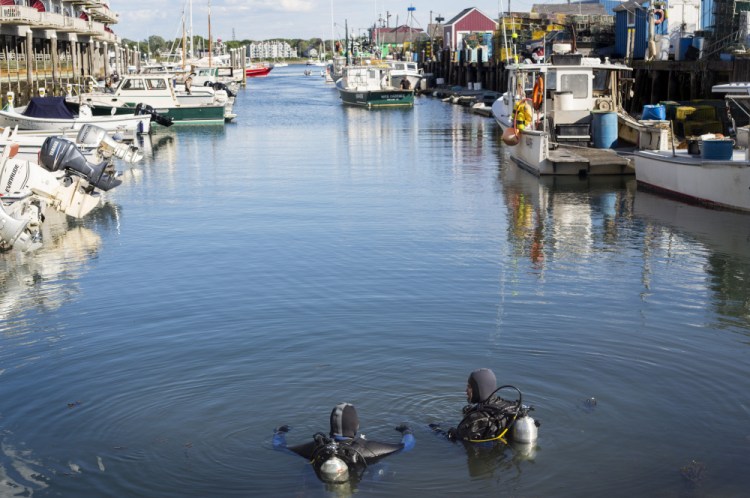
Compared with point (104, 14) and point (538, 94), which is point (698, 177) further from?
point (104, 14)

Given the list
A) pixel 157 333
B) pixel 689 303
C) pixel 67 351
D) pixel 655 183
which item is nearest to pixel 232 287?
pixel 157 333

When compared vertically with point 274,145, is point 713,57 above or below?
above

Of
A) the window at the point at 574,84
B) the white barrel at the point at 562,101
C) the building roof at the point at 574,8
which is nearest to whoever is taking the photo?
the white barrel at the point at 562,101

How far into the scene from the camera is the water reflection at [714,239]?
14719 millimetres

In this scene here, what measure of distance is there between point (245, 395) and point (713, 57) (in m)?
35.7

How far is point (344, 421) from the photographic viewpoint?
8617 mm

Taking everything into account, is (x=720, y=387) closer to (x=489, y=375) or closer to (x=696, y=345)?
(x=696, y=345)

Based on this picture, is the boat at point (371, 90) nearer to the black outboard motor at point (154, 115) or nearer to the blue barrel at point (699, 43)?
the black outboard motor at point (154, 115)

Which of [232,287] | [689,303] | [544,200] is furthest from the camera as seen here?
[544,200]

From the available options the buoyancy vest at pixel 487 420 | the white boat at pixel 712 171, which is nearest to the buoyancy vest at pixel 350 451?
the buoyancy vest at pixel 487 420

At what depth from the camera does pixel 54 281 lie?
1630cm

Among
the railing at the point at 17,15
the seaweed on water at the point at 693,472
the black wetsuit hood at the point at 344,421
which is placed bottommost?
the seaweed on water at the point at 693,472

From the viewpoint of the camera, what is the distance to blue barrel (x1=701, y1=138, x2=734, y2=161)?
21.3m

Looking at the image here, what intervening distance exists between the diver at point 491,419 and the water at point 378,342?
0.55 feet
